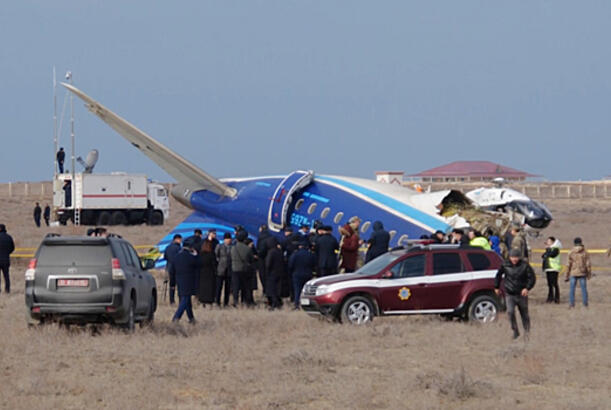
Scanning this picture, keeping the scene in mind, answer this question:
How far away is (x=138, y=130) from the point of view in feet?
98.9

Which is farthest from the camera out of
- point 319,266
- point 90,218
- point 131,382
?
point 90,218

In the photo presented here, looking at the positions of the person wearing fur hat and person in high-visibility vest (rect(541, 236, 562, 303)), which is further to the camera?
person in high-visibility vest (rect(541, 236, 562, 303))

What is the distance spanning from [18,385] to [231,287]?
11599 mm

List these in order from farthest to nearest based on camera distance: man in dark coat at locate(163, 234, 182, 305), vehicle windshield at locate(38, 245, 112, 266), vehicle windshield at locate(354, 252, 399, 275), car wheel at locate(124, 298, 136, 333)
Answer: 1. man in dark coat at locate(163, 234, 182, 305)
2. vehicle windshield at locate(354, 252, 399, 275)
3. car wheel at locate(124, 298, 136, 333)
4. vehicle windshield at locate(38, 245, 112, 266)

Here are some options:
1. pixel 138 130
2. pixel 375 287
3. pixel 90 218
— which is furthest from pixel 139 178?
pixel 375 287

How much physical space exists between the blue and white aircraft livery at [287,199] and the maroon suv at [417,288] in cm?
507

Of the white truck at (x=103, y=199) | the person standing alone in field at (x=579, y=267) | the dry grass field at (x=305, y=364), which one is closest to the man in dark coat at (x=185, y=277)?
the dry grass field at (x=305, y=364)

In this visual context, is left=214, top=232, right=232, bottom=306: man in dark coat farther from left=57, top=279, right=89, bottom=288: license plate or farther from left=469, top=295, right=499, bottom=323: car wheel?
left=57, top=279, right=89, bottom=288: license plate

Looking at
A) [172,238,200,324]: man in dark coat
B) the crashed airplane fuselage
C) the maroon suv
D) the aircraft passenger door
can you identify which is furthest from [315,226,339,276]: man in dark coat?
[172,238,200,324]: man in dark coat

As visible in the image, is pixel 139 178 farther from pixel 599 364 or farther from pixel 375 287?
pixel 599 364

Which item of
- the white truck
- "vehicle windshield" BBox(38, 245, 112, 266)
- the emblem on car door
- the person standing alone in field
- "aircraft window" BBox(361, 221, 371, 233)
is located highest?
the white truck

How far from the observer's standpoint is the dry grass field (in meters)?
12.7

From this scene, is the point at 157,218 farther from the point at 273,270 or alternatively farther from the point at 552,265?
the point at 552,265

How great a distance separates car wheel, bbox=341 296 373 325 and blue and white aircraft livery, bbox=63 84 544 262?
224 inches
